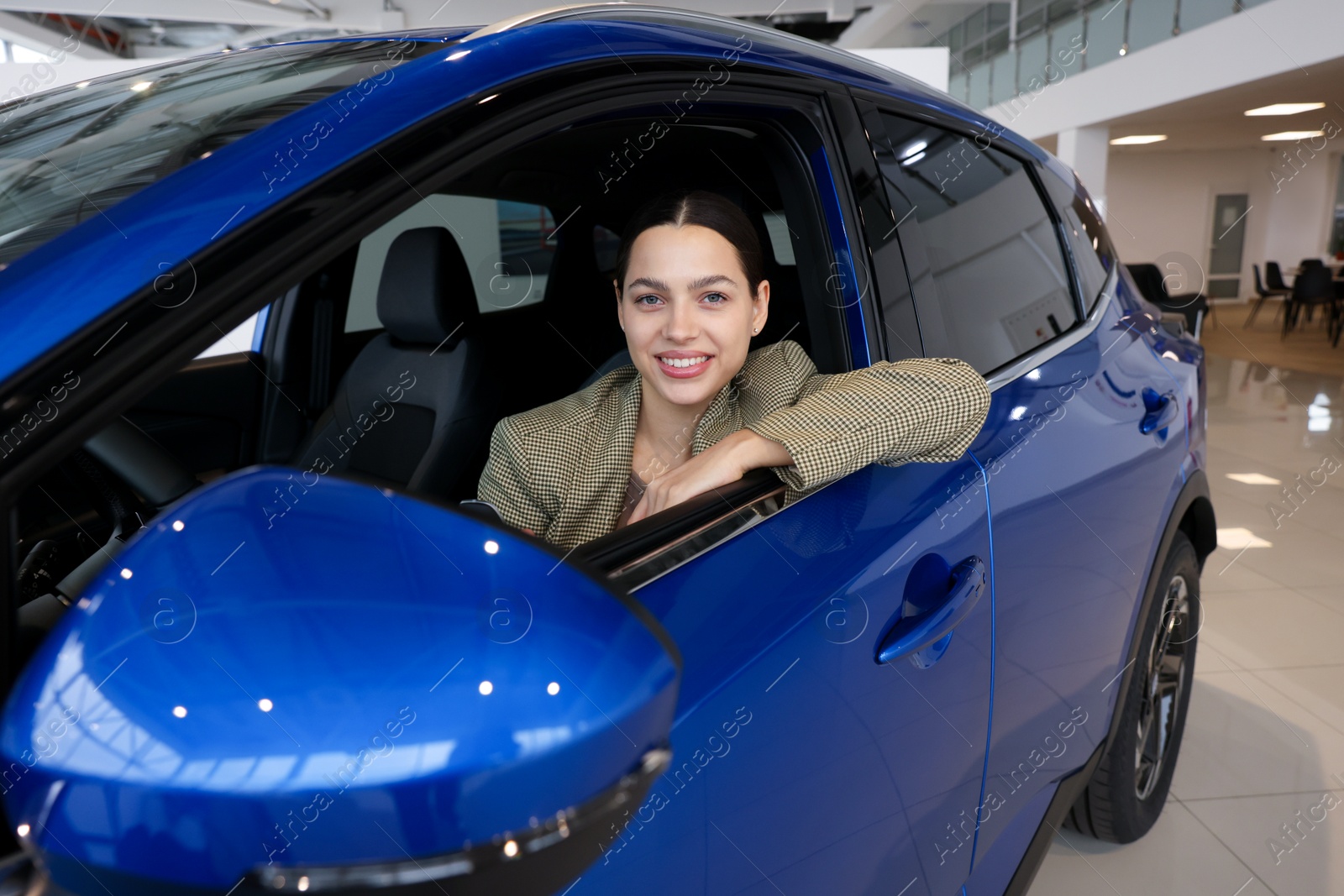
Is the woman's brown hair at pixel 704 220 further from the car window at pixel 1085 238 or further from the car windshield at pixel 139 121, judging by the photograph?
the car window at pixel 1085 238

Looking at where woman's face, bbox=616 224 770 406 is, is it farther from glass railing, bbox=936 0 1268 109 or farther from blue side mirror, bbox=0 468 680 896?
glass railing, bbox=936 0 1268 109

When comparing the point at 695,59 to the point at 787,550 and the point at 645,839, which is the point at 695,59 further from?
the point at 645,839

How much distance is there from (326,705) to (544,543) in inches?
5.4

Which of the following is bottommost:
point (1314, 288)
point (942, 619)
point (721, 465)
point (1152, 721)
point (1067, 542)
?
point (1314, 288)

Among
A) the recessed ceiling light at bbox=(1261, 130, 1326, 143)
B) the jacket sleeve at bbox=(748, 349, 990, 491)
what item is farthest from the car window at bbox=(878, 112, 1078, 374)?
the recessed ceiling light at bbox=(1261, 130, 1326, 143)

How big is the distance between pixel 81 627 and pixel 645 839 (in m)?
0.41

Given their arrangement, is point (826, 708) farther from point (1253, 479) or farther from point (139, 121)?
point (1253, 479)

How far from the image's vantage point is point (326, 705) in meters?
0.46

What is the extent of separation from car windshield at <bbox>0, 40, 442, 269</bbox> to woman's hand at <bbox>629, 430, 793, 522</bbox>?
504mm

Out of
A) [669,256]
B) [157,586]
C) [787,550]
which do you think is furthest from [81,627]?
[669,256]

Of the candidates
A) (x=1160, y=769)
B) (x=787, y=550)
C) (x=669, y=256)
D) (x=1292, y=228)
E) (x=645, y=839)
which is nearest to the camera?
(x=645, y=839)

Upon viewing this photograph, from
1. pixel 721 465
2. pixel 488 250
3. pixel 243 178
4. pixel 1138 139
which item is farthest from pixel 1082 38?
pixel 243 178

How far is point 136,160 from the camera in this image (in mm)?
774

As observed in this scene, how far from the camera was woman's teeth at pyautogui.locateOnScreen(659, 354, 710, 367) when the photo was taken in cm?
128
